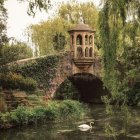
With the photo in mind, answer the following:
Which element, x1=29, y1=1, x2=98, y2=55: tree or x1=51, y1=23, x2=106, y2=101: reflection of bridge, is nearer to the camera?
x1=51, y1=23, x2=106, y2=101: reflection of bridge

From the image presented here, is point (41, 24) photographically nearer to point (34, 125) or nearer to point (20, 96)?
point (20, 96)

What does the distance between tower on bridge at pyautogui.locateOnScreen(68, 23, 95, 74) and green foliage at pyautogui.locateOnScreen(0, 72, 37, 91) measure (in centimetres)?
478

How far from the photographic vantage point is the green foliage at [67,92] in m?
43.1

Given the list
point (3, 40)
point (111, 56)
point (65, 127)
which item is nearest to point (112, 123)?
point (65, 127)

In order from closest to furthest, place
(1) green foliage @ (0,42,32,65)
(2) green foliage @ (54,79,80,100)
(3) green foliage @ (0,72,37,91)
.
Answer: (1) green foliage @ (0,42,32,65)
(3) green foliage @ (0,72,37,91)
(2) green foliage @ (54,79,80,100)

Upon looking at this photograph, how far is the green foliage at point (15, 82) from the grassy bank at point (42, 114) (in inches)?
81.1

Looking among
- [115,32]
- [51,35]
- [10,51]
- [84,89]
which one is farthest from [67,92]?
[115,32]

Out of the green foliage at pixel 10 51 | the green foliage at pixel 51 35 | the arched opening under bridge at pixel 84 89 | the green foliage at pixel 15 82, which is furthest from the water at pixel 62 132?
the green foliage at pixel 51 35

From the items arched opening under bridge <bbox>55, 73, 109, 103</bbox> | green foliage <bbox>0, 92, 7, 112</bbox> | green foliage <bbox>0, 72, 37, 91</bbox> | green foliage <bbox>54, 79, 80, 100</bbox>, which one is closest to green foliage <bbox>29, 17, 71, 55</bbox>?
green foliage <bbox>54, 79, 80, 100</bbox>

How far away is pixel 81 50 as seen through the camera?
31.4 meters

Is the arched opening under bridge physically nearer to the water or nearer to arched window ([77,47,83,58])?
arched window ([77,47,83,58])

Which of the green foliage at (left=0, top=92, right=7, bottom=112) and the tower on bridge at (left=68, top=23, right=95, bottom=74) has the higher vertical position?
the tower on bridge at (left=68, top=23, right=95, bottom=74)

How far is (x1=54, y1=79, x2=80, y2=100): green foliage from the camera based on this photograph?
141 feet

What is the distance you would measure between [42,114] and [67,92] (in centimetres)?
2043
